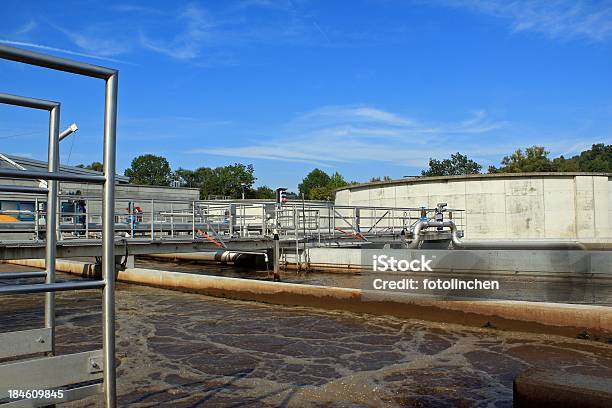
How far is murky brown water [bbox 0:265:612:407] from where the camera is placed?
16.7ft

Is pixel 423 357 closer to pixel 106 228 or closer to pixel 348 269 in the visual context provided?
pixel 106 228

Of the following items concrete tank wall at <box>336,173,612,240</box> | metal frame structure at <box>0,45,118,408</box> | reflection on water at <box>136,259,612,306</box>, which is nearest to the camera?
metal frame structure at <box>0,45,118,408</box>

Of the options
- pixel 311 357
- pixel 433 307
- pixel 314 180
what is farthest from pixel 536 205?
pixel 314 180

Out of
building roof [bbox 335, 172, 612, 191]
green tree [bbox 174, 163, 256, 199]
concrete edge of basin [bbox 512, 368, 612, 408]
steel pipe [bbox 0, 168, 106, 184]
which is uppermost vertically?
green tree [bbox 174, 163, 256, 199]

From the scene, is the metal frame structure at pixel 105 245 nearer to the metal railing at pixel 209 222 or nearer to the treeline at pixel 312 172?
the metal railing at pixel 209 222

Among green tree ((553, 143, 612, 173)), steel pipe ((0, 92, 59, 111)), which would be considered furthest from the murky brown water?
green tree ((553, 143, 612, 173))

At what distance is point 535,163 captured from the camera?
59812mm

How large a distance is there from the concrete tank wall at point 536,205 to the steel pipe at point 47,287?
25.5 m

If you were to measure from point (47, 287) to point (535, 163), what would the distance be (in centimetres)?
6422

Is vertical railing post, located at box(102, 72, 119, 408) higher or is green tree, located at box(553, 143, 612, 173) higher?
green tree, located at box(553, 143, 612, 173)

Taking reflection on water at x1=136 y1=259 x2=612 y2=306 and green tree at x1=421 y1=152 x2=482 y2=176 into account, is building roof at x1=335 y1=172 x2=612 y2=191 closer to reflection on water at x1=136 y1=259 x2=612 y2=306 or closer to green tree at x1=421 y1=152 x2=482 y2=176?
reflection on water at x1=136 y1=259 x2=612 y2=306

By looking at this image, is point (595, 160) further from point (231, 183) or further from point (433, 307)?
point (433, 307)

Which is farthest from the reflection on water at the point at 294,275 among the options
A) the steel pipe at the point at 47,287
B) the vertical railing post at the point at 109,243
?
the steel pipe at the point at 47,287

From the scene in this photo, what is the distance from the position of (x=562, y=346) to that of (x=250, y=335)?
4.39 meters
